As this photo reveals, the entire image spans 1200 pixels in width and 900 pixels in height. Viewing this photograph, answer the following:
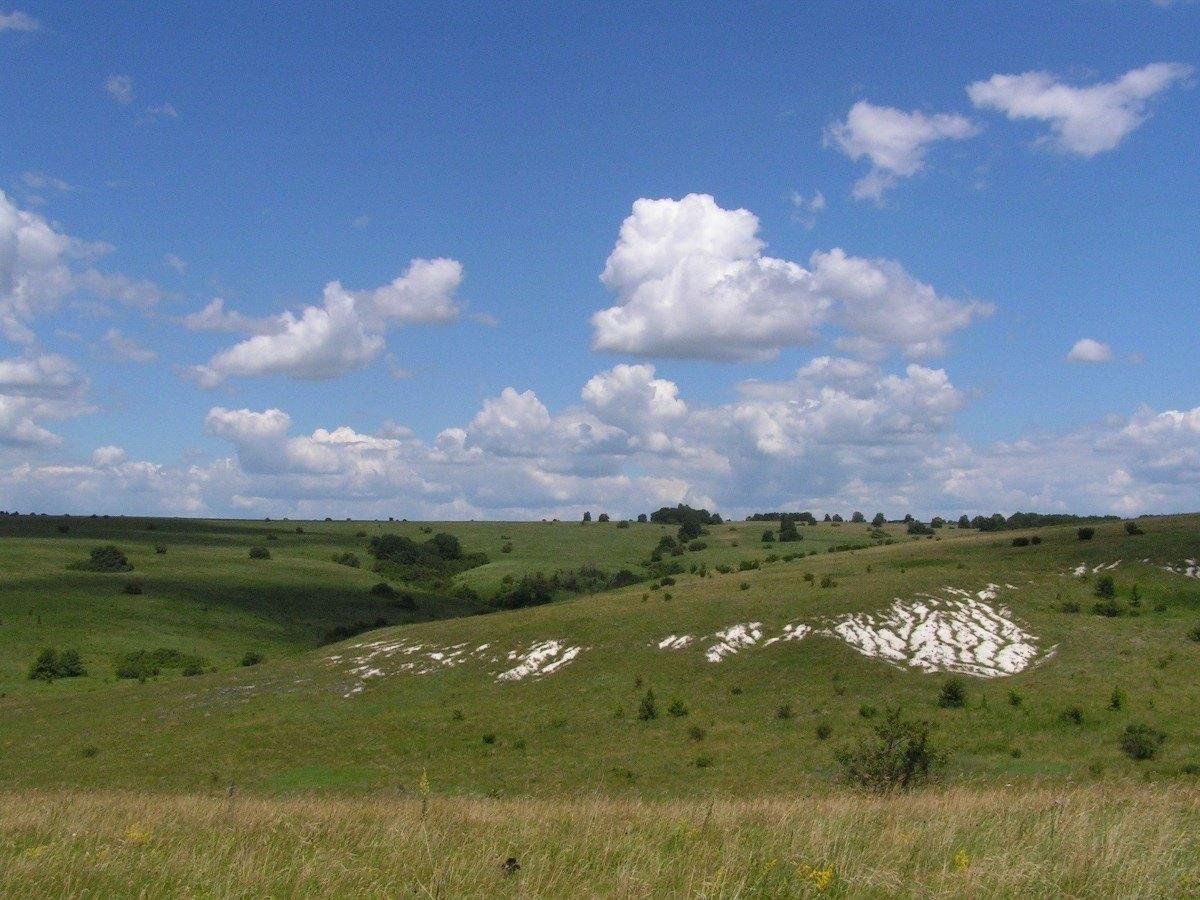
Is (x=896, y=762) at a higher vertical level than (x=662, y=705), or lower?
higher

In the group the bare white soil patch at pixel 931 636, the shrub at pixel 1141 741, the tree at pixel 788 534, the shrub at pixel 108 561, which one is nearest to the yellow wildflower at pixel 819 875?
the shrub at pixel 1141 741

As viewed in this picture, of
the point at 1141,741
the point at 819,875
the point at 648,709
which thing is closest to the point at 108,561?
the point at 648,709

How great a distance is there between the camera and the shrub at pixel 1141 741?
124 feet

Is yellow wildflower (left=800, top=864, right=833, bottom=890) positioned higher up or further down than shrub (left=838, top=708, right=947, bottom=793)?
higher up

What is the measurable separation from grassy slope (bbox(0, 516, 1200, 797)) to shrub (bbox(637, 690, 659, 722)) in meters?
0.66

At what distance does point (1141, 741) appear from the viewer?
126ft

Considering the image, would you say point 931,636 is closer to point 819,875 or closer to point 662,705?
point 662,705

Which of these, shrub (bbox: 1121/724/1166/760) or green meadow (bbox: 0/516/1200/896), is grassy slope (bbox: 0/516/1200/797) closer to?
green meadow (bbox: 0/516/1200/896)

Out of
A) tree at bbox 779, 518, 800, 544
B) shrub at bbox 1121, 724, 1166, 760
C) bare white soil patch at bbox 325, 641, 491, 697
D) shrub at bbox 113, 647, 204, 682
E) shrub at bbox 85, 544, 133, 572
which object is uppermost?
tree at bbox 779, 518, 800, 544

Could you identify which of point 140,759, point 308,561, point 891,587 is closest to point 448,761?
point 140,759

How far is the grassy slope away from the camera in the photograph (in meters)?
41.1

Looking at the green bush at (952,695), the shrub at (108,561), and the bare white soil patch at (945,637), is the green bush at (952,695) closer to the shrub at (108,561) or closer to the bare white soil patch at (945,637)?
the bare white soil patch at (945,637)

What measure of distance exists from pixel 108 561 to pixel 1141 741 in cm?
12694

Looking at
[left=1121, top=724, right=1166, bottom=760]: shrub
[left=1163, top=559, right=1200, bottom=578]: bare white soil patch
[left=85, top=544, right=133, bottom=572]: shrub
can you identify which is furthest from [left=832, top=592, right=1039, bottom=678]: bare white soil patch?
[left=85, top=544, right=133, bottom=572]: shrub
